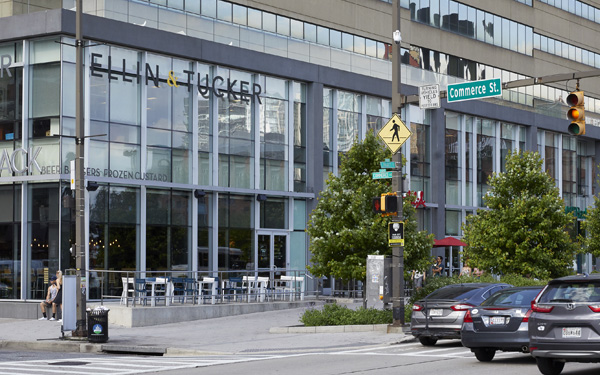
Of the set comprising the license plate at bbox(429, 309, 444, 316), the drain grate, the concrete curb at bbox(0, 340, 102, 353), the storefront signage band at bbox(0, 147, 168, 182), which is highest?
the storefront signage band at bbox(0, 147, 168, 182)

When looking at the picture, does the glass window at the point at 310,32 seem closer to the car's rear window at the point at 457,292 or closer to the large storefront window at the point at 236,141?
the large storefront window at the point at 236,141

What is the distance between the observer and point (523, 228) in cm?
3438

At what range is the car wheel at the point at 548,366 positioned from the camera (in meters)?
14.4

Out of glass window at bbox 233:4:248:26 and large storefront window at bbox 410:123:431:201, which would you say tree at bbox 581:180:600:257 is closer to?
large storefront window at bbox 410:123:431:201

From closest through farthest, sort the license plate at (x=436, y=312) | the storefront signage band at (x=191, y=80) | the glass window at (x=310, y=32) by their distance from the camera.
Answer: the license plate at (x=436, y=312) < the storefront signage band at (x=191, y=80) < the glass window at (x=310, y=32)

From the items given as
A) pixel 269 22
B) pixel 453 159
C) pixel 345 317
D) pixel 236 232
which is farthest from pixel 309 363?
pixel 453 159

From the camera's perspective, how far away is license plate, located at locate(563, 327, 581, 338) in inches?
540

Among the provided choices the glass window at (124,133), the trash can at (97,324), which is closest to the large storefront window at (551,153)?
the glass window at (124,133)

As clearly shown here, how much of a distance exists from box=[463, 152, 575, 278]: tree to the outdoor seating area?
7311 mm

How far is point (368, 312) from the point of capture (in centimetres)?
2597

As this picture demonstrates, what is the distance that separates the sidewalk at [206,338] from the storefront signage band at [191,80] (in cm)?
916

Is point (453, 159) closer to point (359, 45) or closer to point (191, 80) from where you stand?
point (359, 45)

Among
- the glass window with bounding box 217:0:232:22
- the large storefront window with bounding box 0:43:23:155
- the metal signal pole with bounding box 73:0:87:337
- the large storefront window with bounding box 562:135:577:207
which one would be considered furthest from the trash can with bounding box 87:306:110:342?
the large storefront window with bounding box 562:135:577:207

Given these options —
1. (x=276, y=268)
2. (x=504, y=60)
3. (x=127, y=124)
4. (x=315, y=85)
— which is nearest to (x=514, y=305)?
(x=127, y=124)
